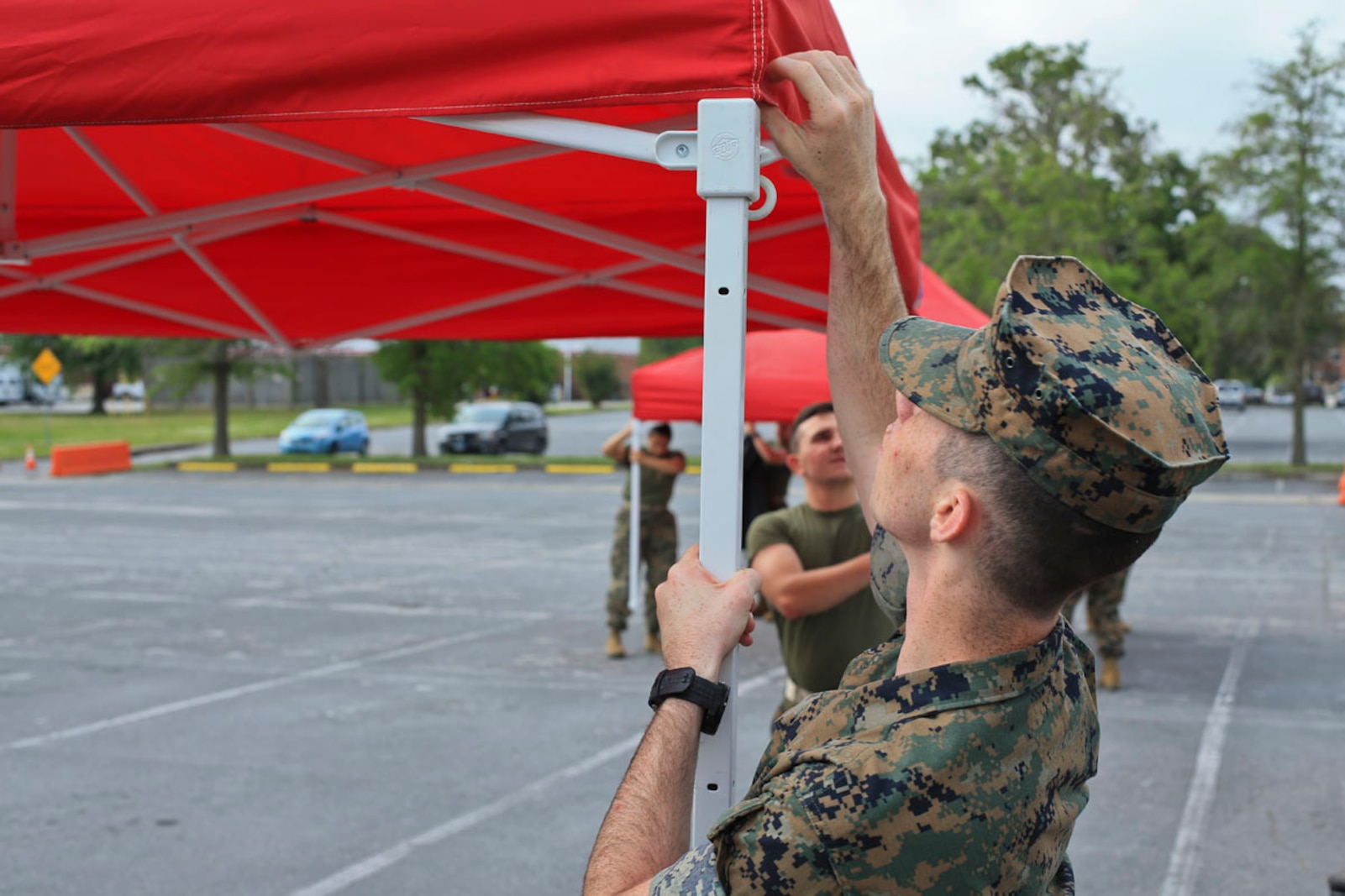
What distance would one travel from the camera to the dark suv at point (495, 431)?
1367 inches

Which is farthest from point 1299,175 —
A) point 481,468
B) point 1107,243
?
point 481,468

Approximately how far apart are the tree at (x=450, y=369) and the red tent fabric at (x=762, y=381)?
2137cm

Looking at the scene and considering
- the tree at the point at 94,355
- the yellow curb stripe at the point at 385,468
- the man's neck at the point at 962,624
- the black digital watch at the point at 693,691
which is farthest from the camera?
the tree at the point at 94,355

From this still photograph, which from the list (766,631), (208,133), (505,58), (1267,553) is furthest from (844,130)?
(1267,553)

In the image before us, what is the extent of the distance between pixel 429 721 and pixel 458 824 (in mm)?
1915

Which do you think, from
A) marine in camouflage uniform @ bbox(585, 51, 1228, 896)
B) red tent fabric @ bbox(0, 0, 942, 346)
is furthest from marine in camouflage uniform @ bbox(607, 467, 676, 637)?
marine in camouflage uniform @ bbox(585, 51, 1228, 896)

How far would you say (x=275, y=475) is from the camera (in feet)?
95.6

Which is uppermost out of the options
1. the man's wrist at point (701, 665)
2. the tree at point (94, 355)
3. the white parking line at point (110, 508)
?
the tree at point (94, 355)

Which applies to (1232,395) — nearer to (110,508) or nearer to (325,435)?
(325,435)

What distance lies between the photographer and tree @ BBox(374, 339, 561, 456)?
31344mm

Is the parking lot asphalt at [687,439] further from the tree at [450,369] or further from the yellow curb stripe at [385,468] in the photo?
the yellow curb stripe at [385,468]

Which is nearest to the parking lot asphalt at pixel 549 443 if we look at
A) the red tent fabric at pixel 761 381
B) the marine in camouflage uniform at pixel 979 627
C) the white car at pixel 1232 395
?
the white car at pixel 1232 395

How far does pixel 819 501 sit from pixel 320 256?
6.69 feet

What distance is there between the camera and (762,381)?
9461 millimetres
